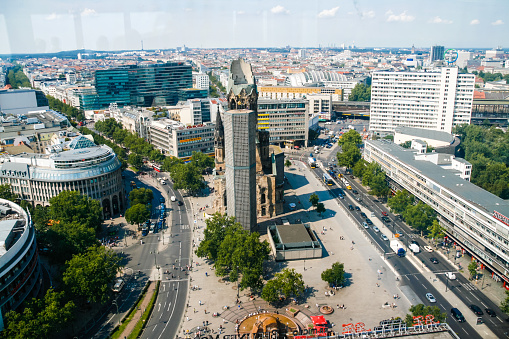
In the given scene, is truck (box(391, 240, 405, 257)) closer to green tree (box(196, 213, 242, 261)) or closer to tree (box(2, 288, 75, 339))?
green tree (box(196, 213, 242, 261))

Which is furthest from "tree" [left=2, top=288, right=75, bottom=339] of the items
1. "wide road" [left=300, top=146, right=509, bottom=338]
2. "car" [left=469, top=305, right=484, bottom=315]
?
"car" [left=469, top=305, right=484, bottom=315]

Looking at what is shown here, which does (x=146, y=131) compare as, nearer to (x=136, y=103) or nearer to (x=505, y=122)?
(x=136, y=103)

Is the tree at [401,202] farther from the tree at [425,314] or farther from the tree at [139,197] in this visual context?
the tree at [139,197]

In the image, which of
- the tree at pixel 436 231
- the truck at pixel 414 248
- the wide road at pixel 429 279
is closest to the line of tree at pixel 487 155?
the wide road at pixel 429 279

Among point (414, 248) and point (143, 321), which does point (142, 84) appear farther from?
point (143, 321)

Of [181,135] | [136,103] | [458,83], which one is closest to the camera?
[181,135]

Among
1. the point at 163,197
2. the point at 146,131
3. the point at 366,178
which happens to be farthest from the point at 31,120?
the point at 366,178
